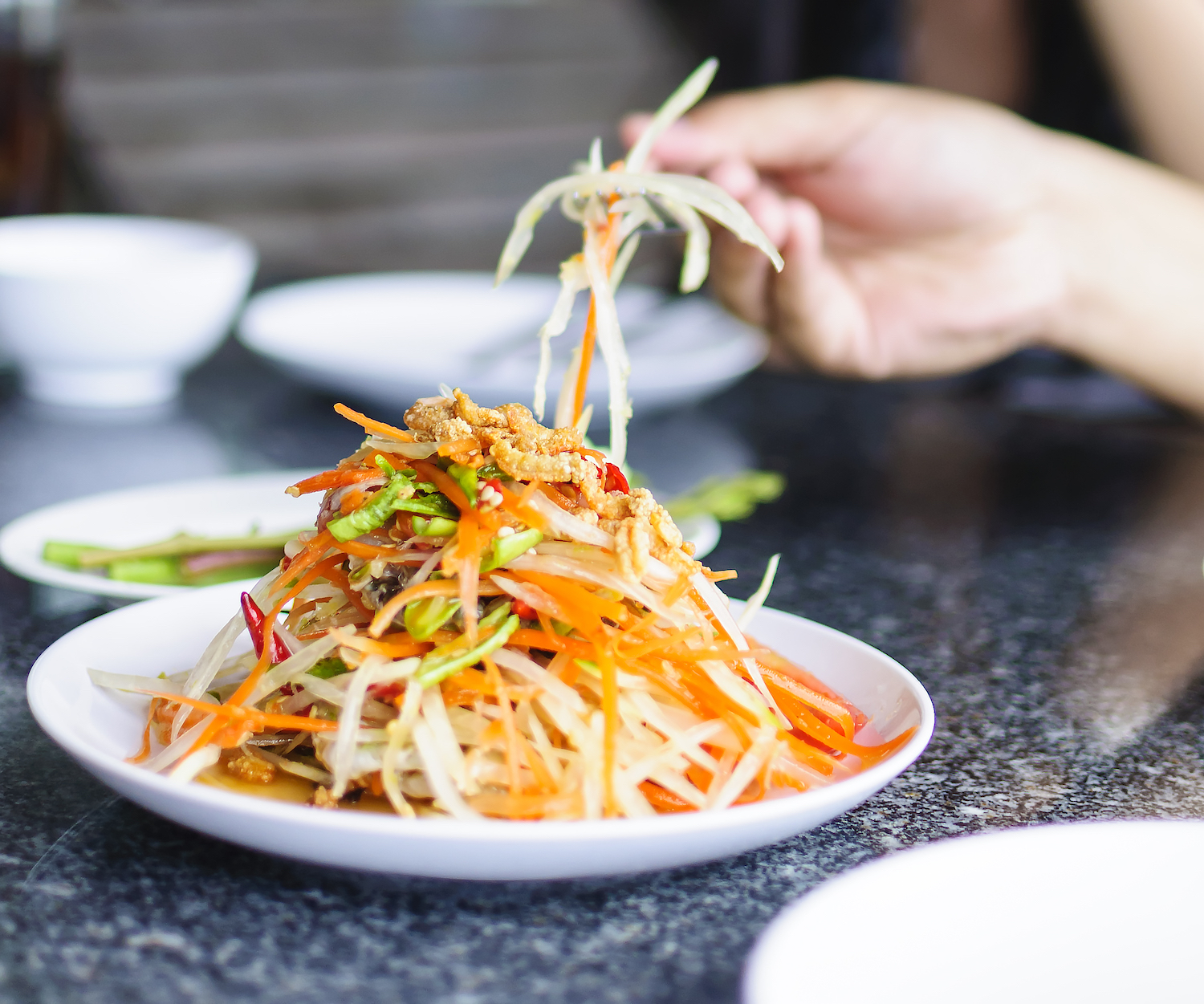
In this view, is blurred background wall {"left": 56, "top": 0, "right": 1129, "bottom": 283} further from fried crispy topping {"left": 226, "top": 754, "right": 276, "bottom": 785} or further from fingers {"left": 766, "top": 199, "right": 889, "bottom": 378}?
fried crispy topping {"left": 226, "top": 754, "right": 276, "bottom": 785}

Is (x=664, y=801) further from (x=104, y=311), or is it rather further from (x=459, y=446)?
(x=104, y=311)

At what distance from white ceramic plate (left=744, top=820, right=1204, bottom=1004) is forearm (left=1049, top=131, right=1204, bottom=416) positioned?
1.68 metres

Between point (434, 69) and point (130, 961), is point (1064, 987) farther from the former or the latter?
point (434, 69)

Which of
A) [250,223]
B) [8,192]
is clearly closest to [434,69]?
[250,223]

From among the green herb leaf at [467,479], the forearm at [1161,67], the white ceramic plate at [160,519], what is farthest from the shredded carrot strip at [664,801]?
the forearm at [1161,67]

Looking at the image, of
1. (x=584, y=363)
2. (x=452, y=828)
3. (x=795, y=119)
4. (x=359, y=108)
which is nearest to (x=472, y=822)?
(x=452, y=828)

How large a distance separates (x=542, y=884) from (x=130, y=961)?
0.72 ft

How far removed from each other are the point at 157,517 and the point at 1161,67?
6.71 feet

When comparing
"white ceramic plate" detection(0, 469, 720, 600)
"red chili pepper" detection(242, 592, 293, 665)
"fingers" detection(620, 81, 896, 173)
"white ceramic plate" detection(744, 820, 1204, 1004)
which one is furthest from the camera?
"fingers" detection(620, 81, 896, 173)

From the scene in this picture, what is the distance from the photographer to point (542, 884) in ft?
2.36

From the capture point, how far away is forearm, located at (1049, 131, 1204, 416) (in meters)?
2.14

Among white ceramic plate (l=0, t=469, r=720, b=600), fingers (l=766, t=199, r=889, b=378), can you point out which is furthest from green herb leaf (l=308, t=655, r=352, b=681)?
fingers (l=766, t=199, r=889, b=378)

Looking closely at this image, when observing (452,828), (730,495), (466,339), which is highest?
(452,828)

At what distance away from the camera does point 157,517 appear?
4.59 ft
